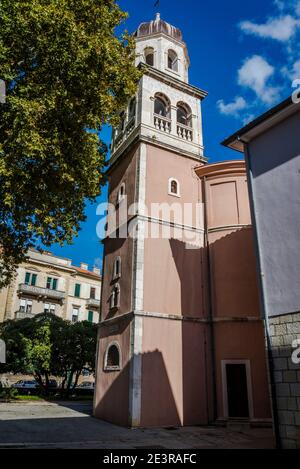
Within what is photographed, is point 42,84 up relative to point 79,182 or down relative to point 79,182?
up

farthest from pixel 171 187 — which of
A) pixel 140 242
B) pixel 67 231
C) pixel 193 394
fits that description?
pixel 193 394

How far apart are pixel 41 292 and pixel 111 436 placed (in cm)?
3093

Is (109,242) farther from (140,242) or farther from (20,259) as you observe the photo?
(20,259)

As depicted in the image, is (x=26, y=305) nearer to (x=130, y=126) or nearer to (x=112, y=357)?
(x=112, y=357)

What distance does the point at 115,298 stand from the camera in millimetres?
17297

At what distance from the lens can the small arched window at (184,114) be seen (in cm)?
2130

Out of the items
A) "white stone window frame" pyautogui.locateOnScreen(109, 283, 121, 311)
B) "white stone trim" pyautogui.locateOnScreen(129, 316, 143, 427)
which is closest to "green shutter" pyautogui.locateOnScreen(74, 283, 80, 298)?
"white stone window frame" pyautogui.locateOnScreen(109, 283, 121, 311)

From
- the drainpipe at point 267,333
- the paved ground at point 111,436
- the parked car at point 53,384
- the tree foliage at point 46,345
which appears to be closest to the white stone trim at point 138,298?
the paved ground at point 111,436

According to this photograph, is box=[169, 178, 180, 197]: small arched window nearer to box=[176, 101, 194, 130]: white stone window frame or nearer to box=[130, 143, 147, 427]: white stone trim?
box=[130, 143, 147, 427]: white stone trim

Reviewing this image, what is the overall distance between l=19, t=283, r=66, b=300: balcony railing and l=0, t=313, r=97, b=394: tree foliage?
1073 cm

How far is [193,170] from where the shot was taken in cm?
1941

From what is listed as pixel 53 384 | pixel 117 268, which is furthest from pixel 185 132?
pixel 53 384

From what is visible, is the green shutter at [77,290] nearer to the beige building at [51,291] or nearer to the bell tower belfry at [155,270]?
the beige building at [51,291]
